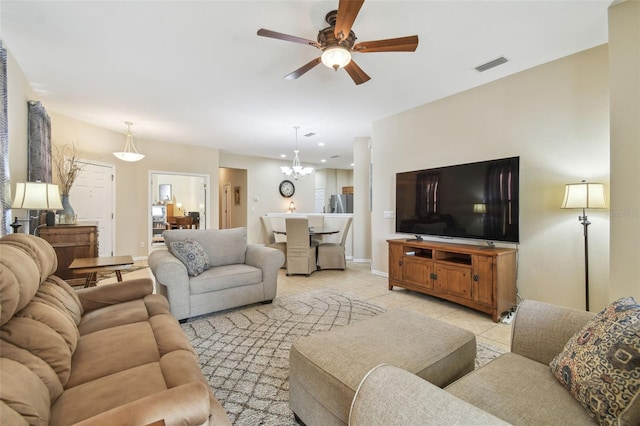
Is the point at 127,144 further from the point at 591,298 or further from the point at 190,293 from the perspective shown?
the point at 591,298

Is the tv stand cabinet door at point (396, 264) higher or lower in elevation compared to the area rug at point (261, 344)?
higher

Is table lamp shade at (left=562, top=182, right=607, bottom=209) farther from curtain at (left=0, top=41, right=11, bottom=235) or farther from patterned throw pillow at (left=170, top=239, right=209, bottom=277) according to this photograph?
curtain at (left=0, top=41, right=11, bottom=235)

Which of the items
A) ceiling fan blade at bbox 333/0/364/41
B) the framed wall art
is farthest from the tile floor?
the framed wall art

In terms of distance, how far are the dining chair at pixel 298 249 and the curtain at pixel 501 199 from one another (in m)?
2.69

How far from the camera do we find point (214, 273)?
120 inches

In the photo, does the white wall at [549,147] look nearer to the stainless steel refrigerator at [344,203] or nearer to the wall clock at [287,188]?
the stainless steel refrigerator at [344,203]

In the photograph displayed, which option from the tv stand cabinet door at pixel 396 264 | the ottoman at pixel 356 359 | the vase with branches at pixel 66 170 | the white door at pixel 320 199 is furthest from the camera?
the white door at pixel 320 199

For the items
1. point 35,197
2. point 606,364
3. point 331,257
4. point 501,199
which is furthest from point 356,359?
point 331,257

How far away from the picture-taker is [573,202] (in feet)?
8.24

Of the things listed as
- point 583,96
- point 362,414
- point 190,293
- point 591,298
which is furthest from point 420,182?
point 362,414

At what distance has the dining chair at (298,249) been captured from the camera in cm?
479

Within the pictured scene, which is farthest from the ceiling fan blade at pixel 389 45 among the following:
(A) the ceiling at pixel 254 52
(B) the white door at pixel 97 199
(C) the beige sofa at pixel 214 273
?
(B) the white door at pixel 97 199

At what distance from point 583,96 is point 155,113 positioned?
5.46m

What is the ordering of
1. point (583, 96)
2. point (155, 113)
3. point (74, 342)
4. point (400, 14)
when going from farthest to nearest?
point (155, 113)
point (583, 96)
point (400, 14)
point (74, 342)
